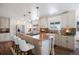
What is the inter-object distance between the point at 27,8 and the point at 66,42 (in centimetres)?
92

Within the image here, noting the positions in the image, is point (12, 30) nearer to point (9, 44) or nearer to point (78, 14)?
point (9, 44)

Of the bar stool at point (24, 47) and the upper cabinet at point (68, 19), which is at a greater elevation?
the upper cabinet at point (68, 19)

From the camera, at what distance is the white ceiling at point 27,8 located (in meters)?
2.07

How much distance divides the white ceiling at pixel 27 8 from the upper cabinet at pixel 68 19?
0.35 feet

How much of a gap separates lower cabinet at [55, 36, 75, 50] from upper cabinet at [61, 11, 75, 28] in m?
0.21

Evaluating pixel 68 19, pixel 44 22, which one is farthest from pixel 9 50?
pixel 68 19

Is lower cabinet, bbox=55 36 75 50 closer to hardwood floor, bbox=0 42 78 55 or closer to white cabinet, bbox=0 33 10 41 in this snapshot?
hardwood floor, bbox=0 42 78 55

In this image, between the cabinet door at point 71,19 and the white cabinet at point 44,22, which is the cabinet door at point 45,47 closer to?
the white cabinet at point 44,22

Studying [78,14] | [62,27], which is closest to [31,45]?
[62,27]

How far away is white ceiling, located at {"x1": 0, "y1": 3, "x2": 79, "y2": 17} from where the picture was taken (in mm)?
2072

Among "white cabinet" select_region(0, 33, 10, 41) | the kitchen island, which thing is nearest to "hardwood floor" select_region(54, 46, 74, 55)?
the kitchen island

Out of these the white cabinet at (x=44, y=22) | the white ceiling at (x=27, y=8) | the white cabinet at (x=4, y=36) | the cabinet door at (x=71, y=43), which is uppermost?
the white ceiling at (x=27, y=8)

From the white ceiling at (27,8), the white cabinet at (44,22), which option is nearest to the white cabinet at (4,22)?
the white ceiling at (27,8)
